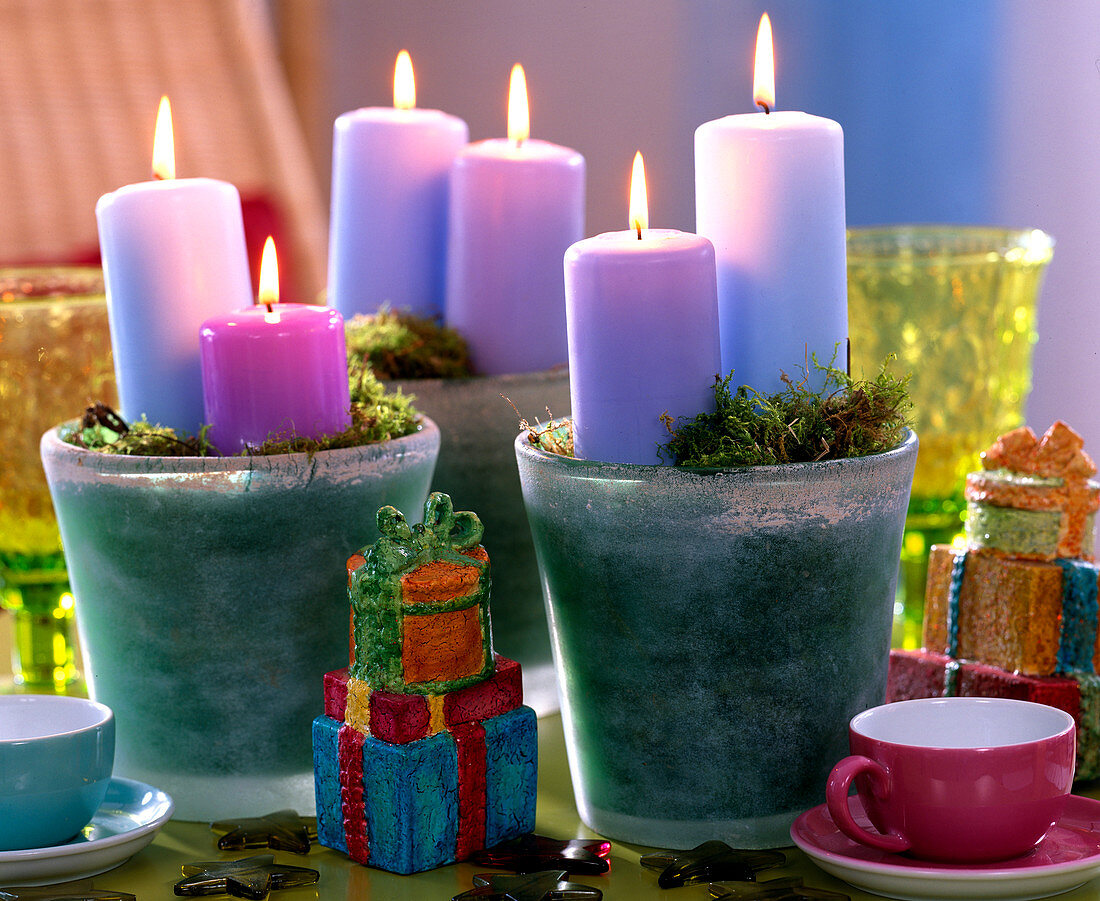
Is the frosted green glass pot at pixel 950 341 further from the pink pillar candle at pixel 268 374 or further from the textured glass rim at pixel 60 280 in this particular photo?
the textured glass rim at pixel 60 280

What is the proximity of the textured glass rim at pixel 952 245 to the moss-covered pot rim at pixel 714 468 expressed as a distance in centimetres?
29

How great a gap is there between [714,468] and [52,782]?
28 centimetres

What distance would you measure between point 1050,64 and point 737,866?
1.04 m

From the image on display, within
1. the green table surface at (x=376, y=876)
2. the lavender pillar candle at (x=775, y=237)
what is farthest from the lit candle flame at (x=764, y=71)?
the green table surface at (x=376, y=876)

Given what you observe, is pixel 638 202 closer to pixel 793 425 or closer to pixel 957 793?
pixel 793 425

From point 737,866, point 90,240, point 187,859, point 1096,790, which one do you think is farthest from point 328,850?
point 90,240

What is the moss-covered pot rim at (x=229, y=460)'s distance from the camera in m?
0.57

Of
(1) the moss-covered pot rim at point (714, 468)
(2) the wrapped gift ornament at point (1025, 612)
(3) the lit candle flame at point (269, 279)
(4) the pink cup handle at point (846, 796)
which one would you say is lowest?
(4) the pink cup handle at point (846, 796)

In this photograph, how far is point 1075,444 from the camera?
0.61 meters

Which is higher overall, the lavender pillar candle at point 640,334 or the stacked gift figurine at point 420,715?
the lavender pillar candle at point 640,334

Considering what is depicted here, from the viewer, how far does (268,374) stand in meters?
0.60

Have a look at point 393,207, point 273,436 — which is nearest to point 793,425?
point 273,436

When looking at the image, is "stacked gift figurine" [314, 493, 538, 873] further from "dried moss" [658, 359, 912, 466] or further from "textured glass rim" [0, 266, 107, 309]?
"textured glass rim" [0, 266, 107, 309]

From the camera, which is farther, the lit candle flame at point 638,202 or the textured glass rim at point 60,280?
the textured glass rim at point 60,280
